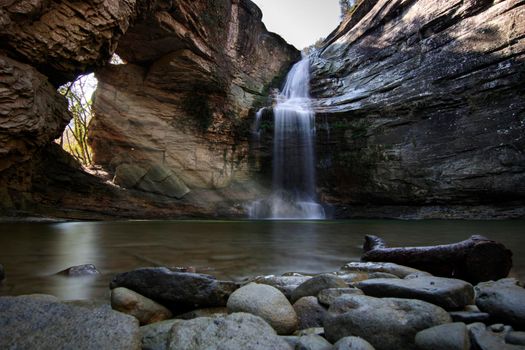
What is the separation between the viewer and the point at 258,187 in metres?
16.2

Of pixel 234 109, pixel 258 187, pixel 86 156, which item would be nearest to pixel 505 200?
pixel 258 187

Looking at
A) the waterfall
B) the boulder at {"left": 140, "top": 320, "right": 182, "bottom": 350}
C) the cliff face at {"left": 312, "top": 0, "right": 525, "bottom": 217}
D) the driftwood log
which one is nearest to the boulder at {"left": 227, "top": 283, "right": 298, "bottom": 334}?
the boulder at {"left": 140, "top": 320, "right": 182, "bottom": 350}

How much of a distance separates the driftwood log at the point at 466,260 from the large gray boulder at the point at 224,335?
2098mm

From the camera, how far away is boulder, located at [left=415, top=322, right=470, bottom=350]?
1270mm

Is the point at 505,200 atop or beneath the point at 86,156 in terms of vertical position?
beneath

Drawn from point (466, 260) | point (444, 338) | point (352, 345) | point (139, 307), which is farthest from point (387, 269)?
point (139, 307)

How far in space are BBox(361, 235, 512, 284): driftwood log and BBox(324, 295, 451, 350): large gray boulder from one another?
53.3 inches

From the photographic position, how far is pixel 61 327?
1.34 meters

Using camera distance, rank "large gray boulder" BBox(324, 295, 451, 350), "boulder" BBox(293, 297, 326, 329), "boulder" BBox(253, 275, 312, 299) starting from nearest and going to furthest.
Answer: "large gray boulder" BBox(324, 295, 451, 350), "boulder" BBox(293, 297, 326, 329), "boulder" BBox(253, 275, 312, 299)

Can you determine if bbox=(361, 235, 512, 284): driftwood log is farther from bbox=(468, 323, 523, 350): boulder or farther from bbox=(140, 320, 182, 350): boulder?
bbox=(140, 320, 182, 350): boulder

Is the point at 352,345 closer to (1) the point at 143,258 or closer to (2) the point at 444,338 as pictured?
(2) the point at 444,338

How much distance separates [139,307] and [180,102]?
13.8 meters

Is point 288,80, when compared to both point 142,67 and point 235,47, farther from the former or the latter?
point 142,67

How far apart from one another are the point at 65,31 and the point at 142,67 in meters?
6.36
